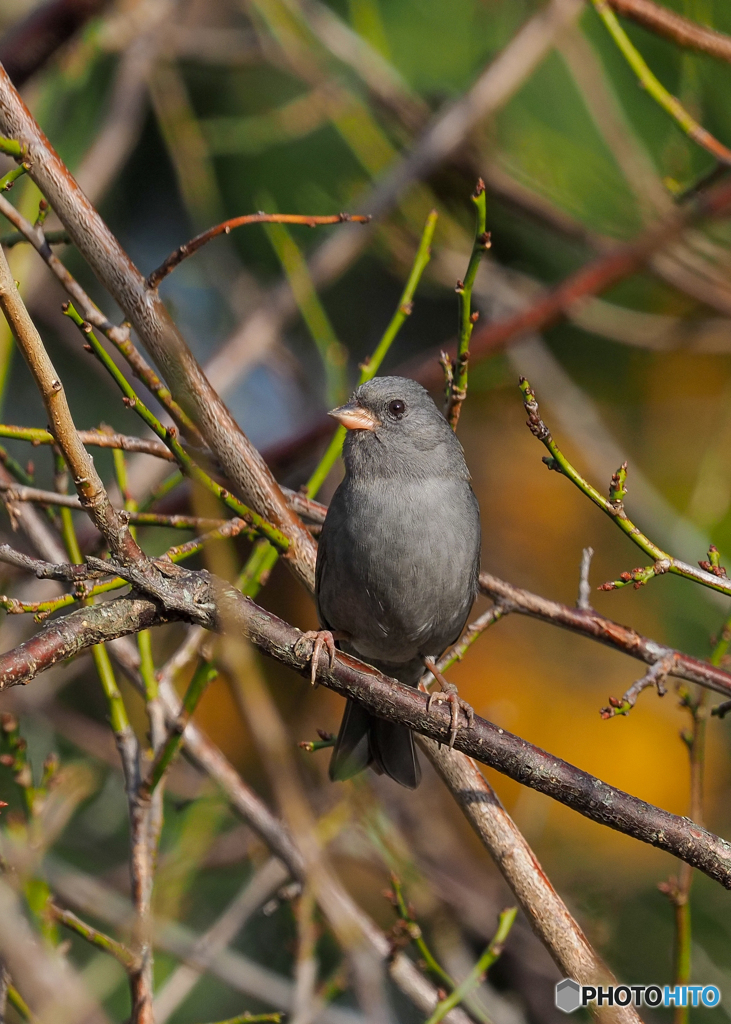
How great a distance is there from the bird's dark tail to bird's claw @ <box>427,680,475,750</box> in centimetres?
51

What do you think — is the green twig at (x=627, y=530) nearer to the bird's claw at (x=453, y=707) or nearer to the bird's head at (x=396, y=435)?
the bird's claw at (x=453, y=707)

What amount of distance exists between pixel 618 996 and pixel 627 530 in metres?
1.38

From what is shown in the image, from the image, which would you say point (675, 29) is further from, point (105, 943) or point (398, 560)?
point (105, 943)

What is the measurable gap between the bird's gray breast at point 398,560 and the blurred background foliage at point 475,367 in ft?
3.85

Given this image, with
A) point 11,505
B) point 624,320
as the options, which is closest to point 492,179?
point 624,320

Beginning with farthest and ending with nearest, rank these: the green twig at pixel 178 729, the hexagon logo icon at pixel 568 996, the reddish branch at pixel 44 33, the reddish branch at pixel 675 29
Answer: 1. the reddish branch at pixel 44 33
2. the reddish branch at pixel 675 29
3. the hexagon logo icon at pixel 568 996
4. the green twig at pixel 178 729

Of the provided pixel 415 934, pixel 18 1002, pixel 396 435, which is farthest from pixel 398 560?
pixel 18 1002

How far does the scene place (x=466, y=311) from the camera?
2.94 meters

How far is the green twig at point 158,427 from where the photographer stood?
244cm

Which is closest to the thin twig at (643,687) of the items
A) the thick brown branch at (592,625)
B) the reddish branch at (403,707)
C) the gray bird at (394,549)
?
the thick brown branch at (592,625)

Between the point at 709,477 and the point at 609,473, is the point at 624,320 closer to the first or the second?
the point at 609,473

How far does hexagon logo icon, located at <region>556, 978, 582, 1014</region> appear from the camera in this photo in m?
3.04

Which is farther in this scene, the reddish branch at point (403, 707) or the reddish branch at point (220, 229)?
the reddish branch at point (220, 229)

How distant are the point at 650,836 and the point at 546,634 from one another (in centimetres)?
454
